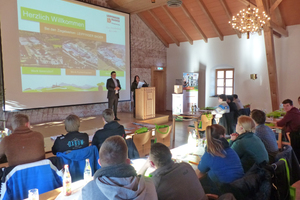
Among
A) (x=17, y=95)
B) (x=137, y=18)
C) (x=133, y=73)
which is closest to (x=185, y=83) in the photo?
(x=133, y=73)

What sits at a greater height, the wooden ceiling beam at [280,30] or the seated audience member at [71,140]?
the wooden ceiling beam at [280,30]

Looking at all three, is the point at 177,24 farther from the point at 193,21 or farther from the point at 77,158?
the point at 77,158

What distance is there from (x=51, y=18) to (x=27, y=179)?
5.83 m

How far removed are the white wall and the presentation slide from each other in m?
3.42

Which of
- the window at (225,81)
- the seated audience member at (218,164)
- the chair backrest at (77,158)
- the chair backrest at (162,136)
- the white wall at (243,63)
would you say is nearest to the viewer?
the seated audience member at (218,164)

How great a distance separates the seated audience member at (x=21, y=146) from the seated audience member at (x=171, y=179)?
1.39 meters

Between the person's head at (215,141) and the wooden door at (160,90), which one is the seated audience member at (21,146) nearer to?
the person's head at (215,141)

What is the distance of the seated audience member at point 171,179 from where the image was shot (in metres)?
1.59

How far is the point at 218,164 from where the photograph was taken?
2146 mm

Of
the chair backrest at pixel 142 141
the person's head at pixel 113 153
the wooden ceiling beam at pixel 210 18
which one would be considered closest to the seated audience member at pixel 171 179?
the person's head at pixel 113 153

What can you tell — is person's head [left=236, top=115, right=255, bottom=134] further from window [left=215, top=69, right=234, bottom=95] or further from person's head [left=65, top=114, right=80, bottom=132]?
window [left=215, top=69, right=234, bottom=95]

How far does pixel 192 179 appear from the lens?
170cm

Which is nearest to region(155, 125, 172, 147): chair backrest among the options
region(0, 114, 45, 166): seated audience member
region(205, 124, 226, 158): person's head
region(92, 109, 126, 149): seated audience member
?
region(92, 109, 126, 149): seated audience member

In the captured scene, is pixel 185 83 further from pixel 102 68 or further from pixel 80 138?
pixel 80 138
